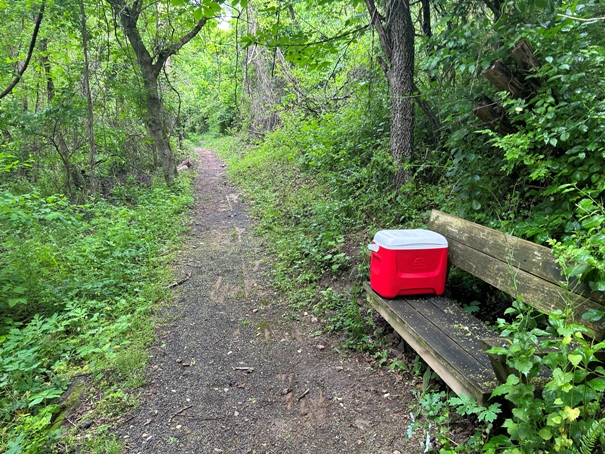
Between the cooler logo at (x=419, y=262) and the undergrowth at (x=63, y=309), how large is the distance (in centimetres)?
280

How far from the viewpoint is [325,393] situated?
3.00 meters

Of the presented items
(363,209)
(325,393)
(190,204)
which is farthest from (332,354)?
(190,204)

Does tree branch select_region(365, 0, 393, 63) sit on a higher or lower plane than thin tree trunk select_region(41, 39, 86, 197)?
higher

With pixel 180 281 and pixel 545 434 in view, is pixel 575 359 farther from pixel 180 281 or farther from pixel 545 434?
pixel 180 281

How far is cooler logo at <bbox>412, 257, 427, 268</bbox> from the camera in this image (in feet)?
10.4

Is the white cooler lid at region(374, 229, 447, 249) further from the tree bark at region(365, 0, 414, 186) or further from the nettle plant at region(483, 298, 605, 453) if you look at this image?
the tree bark at region(365, 0, 414, 186)

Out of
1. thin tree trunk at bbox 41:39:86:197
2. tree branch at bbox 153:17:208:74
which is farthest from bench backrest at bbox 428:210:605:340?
thin tree trunk at bbox 41:39:86:197

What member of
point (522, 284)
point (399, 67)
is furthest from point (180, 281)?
point (399, 67)

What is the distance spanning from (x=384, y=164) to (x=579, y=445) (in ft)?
13.7

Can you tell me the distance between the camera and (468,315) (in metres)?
2.96

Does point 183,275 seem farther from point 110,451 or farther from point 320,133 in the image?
point 320,133

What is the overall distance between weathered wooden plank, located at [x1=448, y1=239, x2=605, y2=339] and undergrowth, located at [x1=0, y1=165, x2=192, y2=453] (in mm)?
3250

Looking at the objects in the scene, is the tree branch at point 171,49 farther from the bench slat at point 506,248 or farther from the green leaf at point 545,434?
the green leaf at point 545,434

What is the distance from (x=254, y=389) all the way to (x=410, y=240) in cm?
197
